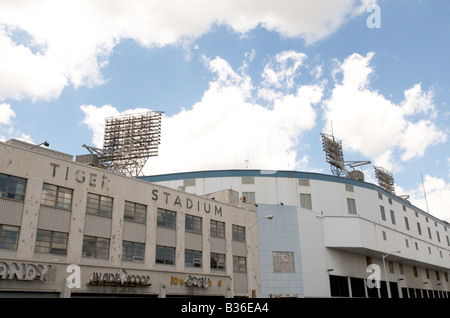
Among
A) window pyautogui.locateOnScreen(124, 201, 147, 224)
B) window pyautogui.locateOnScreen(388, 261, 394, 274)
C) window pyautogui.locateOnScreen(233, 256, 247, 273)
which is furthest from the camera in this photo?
window pyautogui.locateOnScreen(388, 261, 394, 274)

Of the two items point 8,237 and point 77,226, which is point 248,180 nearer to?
point 77,226

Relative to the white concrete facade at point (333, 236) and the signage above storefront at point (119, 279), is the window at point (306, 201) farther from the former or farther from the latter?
the signage above storefront at point (119, 279)

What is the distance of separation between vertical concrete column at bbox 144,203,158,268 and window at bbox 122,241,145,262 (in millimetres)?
425

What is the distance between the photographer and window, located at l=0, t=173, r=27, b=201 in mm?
26422

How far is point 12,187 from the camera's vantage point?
26.9 m

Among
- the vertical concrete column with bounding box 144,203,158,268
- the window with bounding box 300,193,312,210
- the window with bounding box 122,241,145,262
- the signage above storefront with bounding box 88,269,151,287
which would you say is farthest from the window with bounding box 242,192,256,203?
the signage above storefront with bounding box 88,269,151,287

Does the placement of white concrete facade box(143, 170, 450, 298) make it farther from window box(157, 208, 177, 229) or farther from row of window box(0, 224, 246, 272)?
row of window box(0, 224, 246, 272)

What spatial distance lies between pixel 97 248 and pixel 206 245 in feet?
39.7

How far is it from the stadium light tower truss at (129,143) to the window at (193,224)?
33387 mm

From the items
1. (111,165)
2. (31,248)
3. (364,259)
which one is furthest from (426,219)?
(31,248)

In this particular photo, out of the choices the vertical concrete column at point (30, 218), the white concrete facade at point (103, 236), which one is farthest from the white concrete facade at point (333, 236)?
the vertical concrete column at point (30, 218)

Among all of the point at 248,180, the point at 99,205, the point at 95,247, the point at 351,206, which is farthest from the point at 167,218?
the point at 351,206

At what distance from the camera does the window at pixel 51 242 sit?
27562 millimetres
